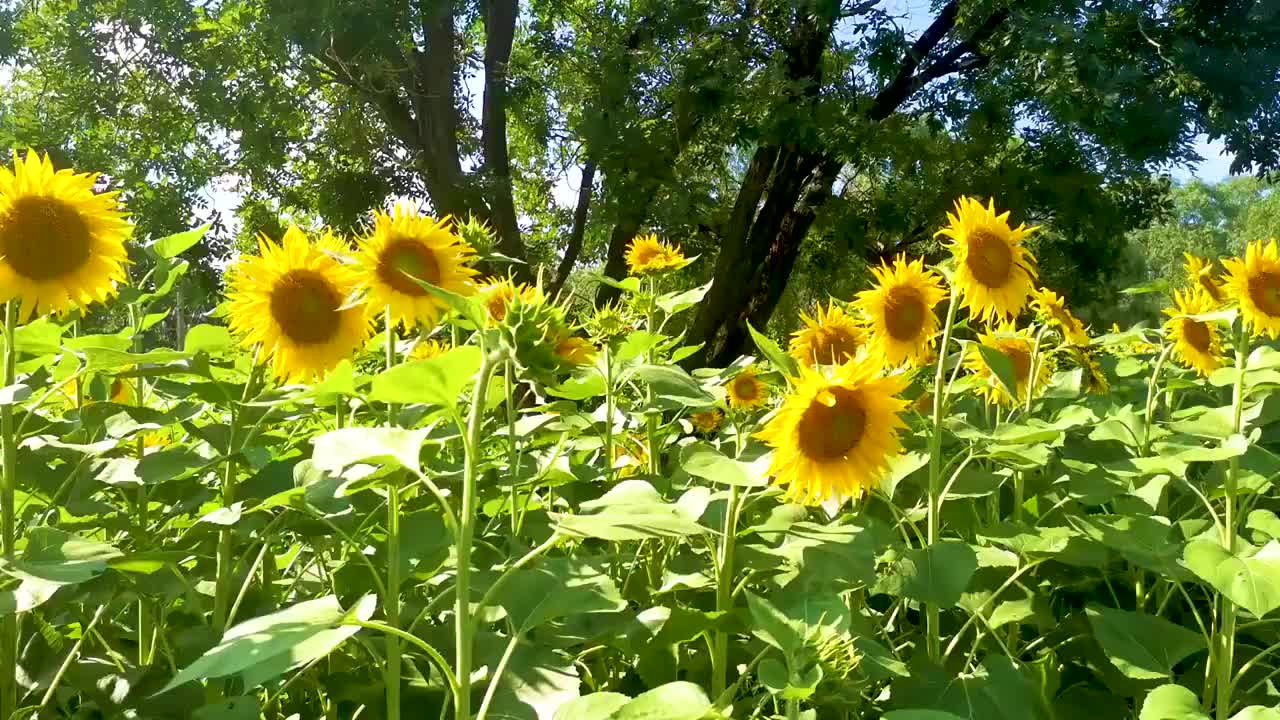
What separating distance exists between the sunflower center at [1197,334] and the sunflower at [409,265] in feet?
5.40

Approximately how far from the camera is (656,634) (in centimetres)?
110

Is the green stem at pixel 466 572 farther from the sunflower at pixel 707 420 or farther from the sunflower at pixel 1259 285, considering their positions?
the sunflower at pixel 707 420

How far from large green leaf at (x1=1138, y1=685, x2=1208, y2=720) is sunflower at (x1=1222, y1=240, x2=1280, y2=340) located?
950mm

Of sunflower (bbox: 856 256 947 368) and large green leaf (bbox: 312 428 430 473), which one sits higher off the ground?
sunflower (bbox: 856 256 947 368)

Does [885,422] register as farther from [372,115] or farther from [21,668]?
[372,115]

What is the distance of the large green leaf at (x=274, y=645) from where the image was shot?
0.75m

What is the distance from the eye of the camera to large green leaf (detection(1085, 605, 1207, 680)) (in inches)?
46.6

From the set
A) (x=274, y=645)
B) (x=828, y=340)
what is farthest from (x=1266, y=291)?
(x=274, y=645)

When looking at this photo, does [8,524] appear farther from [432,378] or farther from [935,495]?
[935,495]

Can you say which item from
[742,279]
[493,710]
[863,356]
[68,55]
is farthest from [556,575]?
[68,55]

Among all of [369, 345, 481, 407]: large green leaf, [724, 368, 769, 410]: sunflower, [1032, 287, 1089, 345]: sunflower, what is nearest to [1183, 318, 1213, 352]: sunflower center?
[1032, 287, 1089, 345]: sunflower

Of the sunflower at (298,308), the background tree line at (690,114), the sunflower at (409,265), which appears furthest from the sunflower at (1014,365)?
the background tree line at (690,114)

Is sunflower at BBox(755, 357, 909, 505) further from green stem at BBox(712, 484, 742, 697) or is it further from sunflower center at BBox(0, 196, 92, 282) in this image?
sunflower center at BBox(0, 196, 92, 282)

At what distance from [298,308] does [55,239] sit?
33cm
